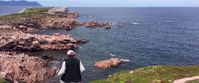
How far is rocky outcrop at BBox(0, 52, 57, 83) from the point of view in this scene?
64750 mm

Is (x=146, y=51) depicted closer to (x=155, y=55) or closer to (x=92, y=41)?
(x=155, y=55)

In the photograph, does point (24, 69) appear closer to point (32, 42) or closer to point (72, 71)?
point (32, 42)

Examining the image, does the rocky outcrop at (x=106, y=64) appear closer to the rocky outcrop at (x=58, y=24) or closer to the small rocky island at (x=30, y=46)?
the small rocky island at (x=30, y=46)

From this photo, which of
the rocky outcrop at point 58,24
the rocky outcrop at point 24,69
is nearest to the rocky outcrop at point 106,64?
the rocky outcrop at point 24,69

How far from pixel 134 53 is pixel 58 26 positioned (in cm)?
7783

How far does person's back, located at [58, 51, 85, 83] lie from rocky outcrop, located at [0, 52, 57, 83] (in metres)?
42.8

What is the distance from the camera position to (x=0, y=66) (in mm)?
66062

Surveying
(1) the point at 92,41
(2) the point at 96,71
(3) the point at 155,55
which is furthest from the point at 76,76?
(1) the point at 92,41

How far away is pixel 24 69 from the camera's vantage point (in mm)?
67625

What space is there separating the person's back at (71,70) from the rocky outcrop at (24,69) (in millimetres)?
42755

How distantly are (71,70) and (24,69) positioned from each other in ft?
159

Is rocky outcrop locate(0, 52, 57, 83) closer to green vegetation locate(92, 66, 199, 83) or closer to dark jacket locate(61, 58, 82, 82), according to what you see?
green vegetation locate(92, 66, 199, 83)

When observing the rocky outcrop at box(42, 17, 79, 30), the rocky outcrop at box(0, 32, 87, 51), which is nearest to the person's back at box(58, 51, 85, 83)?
the rocky outcrop at box(0, 32, 87, 51)

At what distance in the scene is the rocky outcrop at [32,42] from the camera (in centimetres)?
10025
